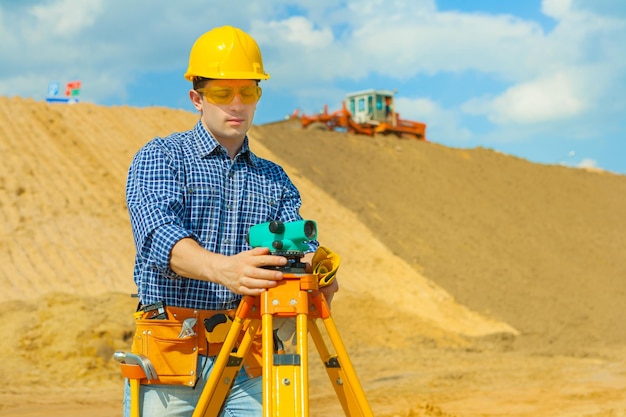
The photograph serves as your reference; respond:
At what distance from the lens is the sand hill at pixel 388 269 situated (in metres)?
9.52

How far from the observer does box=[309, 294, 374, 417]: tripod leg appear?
2.28 m

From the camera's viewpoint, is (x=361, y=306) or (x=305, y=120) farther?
(x=305, y=120)

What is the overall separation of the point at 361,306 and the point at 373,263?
2908 mm

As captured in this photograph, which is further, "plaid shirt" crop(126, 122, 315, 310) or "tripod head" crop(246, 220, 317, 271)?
"plaid shirt" crop(126, 122, 315, 310)

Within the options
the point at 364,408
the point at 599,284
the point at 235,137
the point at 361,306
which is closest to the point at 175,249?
the point at 235,137

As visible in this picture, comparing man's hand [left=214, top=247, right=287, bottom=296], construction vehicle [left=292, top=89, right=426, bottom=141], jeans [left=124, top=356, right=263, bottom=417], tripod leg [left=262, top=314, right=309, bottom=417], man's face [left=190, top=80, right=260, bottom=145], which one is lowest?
jeans [left=124, top=356, right=263, bottom=417]

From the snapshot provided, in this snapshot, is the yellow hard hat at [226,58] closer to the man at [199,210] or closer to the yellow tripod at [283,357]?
the man at [199,210]

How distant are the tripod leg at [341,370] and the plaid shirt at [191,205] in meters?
0.36

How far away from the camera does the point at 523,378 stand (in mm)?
10500

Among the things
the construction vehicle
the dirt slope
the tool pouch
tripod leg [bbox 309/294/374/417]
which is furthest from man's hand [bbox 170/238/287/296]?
the construction vehicle

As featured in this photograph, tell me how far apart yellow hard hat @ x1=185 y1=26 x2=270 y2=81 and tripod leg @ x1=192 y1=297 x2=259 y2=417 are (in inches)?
29.7

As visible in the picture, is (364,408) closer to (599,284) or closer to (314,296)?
(314,296)

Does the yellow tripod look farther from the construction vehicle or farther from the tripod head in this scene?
the construction vehicle

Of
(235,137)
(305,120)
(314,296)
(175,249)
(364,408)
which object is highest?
(305,120)
